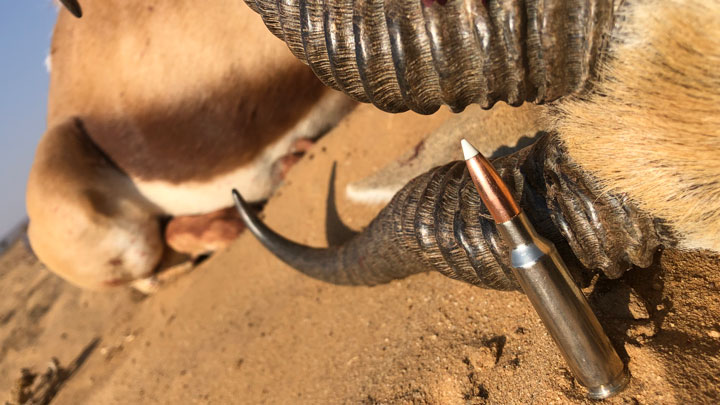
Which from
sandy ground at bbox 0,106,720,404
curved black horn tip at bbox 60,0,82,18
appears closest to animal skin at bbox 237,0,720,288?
sandy ground at bbox 0,106,720,404

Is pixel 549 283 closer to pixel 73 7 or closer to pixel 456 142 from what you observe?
pixel 456 142

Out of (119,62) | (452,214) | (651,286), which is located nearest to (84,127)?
(119,62)

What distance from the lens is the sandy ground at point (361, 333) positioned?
960 mm

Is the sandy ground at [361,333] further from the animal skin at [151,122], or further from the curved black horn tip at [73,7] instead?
the curved black horn tip at [73,7]

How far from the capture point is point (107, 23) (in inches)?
97.5

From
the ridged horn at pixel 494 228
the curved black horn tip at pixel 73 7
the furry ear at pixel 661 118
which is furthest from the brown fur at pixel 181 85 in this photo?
the furry ear at pixel 661 118

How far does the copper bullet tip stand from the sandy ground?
0.34 meters

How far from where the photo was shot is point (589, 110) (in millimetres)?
908

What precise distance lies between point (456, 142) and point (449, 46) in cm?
87

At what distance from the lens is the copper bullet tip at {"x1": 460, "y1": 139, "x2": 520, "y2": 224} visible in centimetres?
85

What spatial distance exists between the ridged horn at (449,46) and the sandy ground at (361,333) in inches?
17.8

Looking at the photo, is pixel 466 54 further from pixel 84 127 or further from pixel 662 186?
pixel 84 127

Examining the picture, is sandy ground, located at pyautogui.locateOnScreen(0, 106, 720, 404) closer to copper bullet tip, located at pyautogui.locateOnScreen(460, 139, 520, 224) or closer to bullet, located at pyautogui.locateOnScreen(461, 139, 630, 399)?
bullet, located at pyautogui.locateOnScreen(461, 139, 630, 399)

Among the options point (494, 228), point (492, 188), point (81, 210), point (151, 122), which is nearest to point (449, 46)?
point (492, 188)
